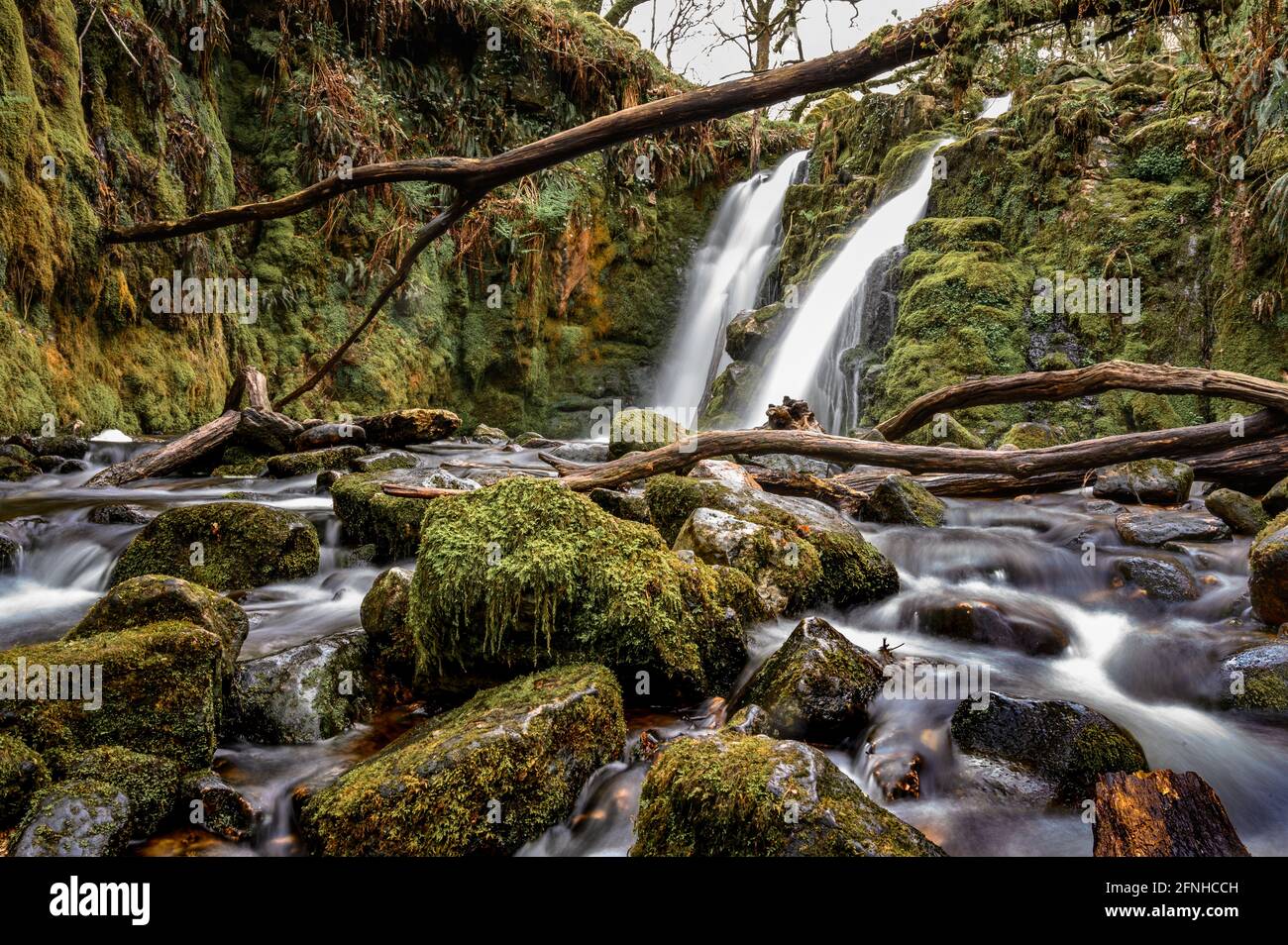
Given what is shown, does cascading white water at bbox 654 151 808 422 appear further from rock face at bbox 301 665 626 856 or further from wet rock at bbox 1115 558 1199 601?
rock face at bbox 301 665 626 856

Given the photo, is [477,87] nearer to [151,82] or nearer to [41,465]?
[151,82]

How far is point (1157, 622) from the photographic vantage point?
13.3ft

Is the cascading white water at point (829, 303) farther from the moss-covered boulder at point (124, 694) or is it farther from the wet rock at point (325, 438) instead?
the moss-covered boulder at point (124, 694)

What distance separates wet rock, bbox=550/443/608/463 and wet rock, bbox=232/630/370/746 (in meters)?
7.19

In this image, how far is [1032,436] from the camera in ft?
26.4

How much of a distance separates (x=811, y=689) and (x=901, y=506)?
3.56 meters

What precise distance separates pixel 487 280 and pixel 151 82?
Result: 713 cm

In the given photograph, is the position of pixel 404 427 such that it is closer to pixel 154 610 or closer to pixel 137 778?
pixel 154 610

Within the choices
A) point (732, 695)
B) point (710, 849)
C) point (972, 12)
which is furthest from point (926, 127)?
point (710, 849)

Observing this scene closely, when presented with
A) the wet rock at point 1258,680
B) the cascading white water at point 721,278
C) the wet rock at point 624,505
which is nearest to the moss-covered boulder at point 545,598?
the wet rock at point 624,505

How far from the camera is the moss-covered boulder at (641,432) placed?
25.5 ft

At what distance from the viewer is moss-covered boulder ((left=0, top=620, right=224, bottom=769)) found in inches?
87.7

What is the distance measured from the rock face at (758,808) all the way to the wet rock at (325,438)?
797cm

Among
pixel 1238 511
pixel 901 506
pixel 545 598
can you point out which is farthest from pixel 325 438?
pixel 1238 511
